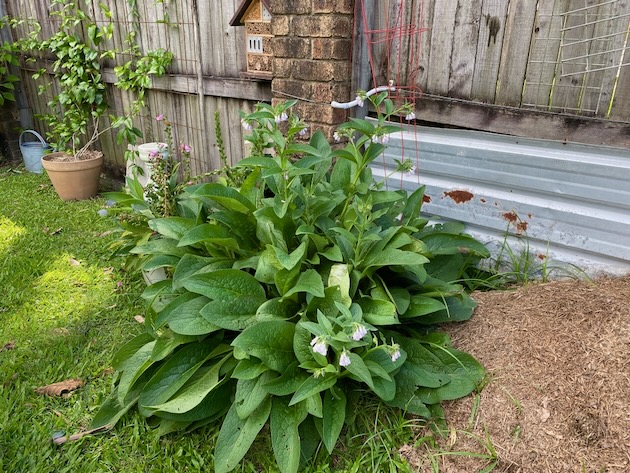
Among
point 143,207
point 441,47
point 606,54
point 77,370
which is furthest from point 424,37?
point 77,370

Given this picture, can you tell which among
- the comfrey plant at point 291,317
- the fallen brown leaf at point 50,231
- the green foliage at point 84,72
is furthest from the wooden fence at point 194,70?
the comfrey plant at point 291,317

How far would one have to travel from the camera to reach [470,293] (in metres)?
2.56

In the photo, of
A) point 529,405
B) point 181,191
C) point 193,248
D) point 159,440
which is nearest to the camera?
point 529,405

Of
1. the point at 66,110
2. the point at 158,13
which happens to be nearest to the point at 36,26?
the point at 66,110

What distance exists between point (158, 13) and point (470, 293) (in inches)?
132

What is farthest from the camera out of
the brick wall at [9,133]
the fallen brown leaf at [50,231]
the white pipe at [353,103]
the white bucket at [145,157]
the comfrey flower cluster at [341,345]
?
the brick wall at [9,133]

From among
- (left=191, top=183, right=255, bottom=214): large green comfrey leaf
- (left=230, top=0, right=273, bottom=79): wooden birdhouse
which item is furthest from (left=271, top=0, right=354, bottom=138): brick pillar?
(left=191, top=183, right=255, bottom=214): large green comfrey leaf

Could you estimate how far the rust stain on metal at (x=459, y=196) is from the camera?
9.20 ft

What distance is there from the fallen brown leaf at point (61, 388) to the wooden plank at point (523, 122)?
7.45ft

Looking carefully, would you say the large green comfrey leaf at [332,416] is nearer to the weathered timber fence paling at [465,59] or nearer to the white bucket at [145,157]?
the weathered timber fence paling at [465,59]

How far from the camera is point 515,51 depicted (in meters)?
2.43

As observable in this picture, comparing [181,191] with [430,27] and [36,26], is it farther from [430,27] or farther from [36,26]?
[36,26]

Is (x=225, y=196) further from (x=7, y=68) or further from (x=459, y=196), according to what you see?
(x=7, y=68)

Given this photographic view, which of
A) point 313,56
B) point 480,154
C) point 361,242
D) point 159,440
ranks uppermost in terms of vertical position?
point 313,56
